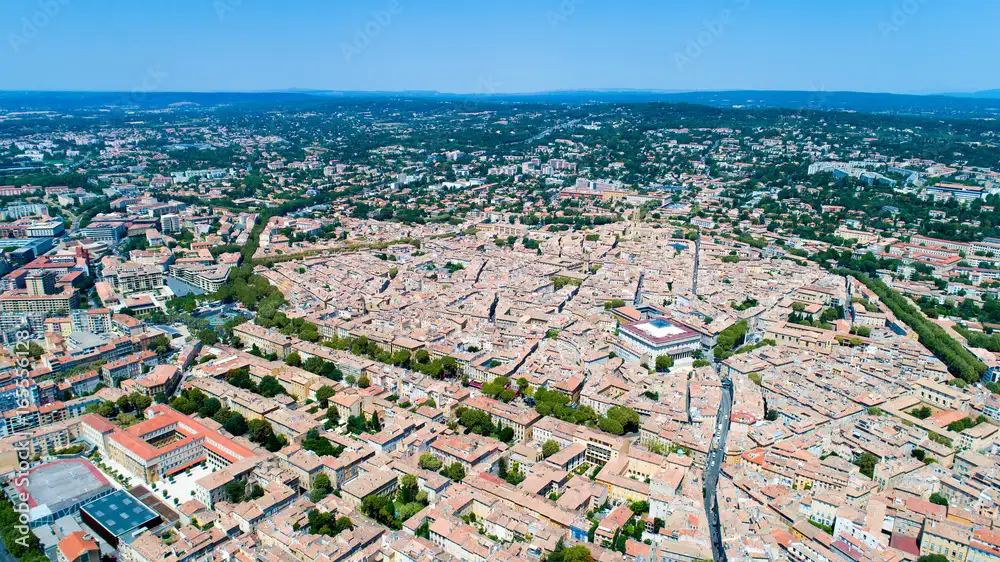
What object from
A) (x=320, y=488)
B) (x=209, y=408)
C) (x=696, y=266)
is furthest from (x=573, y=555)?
(x=696, y=266)

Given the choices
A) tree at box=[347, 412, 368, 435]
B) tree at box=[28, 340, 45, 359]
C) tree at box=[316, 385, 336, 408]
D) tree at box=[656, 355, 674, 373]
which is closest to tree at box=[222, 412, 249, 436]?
tree at box=[316, 385, 336, 408]

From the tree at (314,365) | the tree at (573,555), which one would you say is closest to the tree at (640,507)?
the tree at (573,555)

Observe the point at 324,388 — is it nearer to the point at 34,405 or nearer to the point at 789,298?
the point at 34,405

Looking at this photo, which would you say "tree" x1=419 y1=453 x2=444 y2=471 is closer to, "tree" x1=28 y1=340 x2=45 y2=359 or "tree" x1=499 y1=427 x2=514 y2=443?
"tree" x1=499 y1=427 x2=514 y2=443

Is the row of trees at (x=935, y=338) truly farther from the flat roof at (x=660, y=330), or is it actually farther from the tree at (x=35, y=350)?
the tree at (x=35, y=350)

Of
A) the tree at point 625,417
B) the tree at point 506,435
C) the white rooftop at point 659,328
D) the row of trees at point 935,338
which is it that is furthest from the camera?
the white rooftop at point 659,328

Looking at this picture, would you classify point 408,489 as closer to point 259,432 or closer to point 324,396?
point 259,432

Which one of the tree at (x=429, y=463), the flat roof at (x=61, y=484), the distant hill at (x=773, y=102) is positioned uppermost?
the distant hill at (x=773, y=102)
